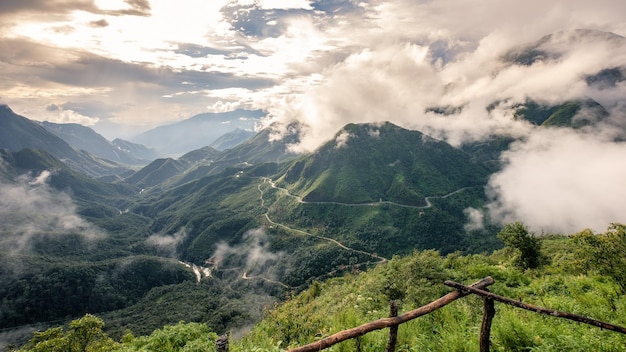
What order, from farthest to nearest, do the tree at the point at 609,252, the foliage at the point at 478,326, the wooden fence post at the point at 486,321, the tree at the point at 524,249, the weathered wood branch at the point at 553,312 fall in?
the tree at the point at 524,249 → the tree at the point at 609,252 → the foliage at the point at 478,326 → the wooden fence post at the point at 486,321 → the weathered wood branch at the point at 553,312

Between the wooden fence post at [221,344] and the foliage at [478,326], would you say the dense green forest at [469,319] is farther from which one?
the wooden fence post at [221,344]

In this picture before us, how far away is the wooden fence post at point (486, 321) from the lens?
24.3ft

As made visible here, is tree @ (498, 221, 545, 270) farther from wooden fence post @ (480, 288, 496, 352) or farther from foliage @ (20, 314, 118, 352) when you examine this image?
foliage @ (20, 314, 118, 352)

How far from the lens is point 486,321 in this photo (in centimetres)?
763

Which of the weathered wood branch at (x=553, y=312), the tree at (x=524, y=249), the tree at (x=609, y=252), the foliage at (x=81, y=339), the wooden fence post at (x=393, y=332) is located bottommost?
the foliage at (x=81, y=339)

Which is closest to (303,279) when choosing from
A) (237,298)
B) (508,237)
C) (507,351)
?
(237,298)

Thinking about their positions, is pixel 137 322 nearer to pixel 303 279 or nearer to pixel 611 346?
pixel 303 279

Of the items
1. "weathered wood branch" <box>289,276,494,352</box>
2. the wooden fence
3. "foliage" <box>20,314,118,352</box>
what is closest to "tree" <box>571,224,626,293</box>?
the wooden fence

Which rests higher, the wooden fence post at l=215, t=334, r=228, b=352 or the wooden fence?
the wooden fence

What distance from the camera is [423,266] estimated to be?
24.3m

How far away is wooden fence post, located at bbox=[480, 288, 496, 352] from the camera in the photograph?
7.41 m

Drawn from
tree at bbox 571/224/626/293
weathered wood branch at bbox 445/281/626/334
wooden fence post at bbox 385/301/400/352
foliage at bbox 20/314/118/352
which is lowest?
foliage at bbox 20/314/118/352

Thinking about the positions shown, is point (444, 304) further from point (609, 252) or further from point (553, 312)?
point (609, 252)

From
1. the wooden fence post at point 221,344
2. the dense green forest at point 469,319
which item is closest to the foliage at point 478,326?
the dense green forest at point 469,319
